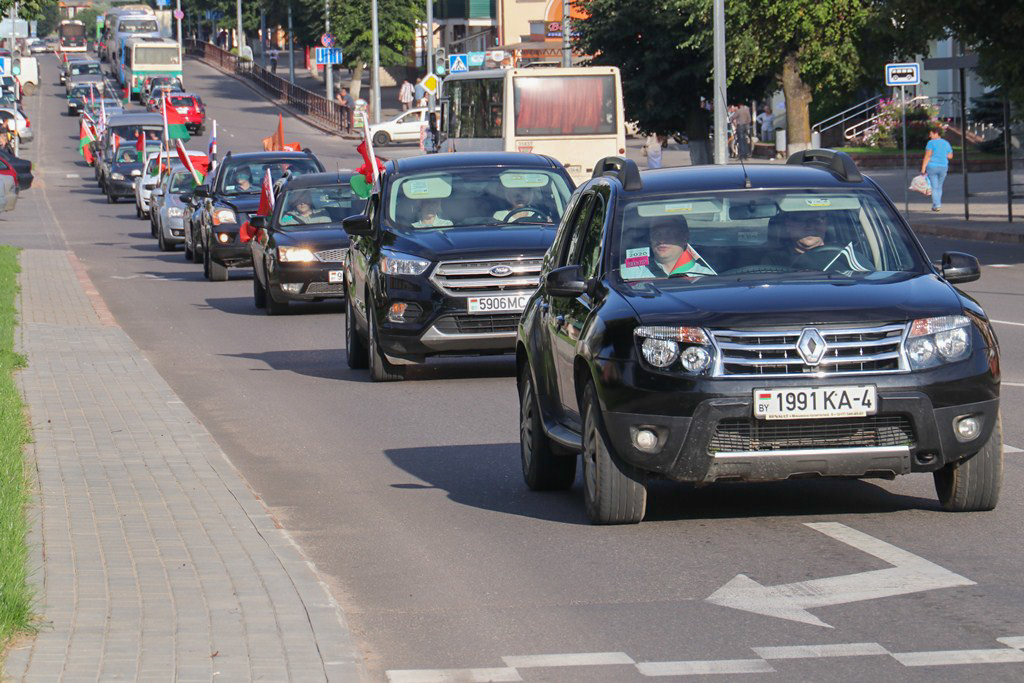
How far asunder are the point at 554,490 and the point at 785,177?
206cm

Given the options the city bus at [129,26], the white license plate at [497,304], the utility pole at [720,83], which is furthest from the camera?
the city bus at [129,26]

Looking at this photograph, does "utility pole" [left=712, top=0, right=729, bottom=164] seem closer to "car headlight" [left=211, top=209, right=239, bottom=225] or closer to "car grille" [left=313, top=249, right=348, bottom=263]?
"car headlight" [left=211, top=209, right=239, bottom=225]

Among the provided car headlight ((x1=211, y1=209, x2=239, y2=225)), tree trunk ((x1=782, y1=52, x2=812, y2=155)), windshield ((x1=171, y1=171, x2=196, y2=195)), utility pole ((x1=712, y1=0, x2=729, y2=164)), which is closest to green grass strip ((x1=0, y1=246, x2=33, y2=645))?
car headlight ((x1=211, y1=209, x2=239, y2=225))

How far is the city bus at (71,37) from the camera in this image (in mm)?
151500

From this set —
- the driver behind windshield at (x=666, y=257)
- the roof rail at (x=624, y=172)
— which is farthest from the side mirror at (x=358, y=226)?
the driver behind windshield at (x=666, y=257)

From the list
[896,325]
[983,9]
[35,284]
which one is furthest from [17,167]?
[896,325]

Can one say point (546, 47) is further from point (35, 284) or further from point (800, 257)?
point (800, 257)

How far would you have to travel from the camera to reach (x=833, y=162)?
9688 millimetres

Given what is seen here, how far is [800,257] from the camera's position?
8992 mm

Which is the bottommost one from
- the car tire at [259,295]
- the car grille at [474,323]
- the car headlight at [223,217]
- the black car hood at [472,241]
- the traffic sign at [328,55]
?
the car tire at [259,295]

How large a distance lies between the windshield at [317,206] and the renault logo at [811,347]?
14.9 m

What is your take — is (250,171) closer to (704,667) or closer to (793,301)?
(793,301)

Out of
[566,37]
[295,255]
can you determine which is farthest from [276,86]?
[295,255]

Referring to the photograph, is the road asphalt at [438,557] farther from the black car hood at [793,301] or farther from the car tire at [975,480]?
the black car hood at [793,301]
